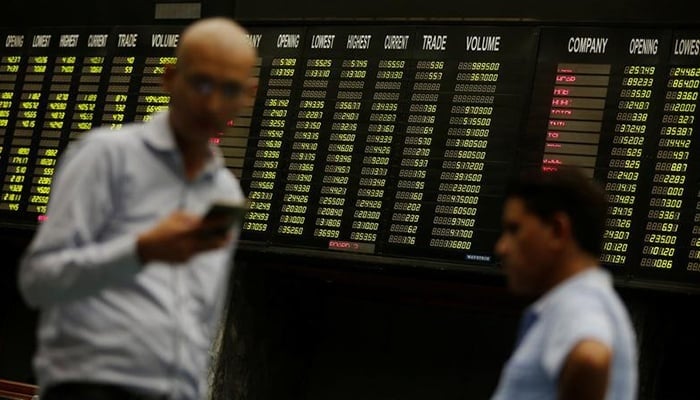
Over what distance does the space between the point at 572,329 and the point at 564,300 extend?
3.8 inches

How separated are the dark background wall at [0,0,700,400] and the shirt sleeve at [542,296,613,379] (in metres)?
3.56

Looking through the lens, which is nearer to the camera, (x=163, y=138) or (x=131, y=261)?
(x=131, y=261)

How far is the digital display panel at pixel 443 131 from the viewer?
5762 mm

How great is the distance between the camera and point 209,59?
92.0 inches

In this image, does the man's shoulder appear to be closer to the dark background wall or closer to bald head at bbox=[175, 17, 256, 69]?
bald head at bbox=[175, 17, 256, 69]

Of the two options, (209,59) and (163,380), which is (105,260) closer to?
(163,380)

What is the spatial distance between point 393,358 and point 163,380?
14.9 feet

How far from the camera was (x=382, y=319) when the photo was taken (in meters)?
6.83

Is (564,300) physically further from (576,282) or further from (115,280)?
(115,280)

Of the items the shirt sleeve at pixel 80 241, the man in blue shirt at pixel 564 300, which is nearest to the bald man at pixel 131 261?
the shirt sleeve at pixel 80 241

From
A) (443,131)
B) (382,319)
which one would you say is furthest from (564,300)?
(382,319)

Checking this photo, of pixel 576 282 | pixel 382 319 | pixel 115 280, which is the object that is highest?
pixel 576 282

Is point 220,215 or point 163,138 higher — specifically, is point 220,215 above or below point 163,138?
below

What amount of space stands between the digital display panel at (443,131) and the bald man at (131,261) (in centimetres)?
358
